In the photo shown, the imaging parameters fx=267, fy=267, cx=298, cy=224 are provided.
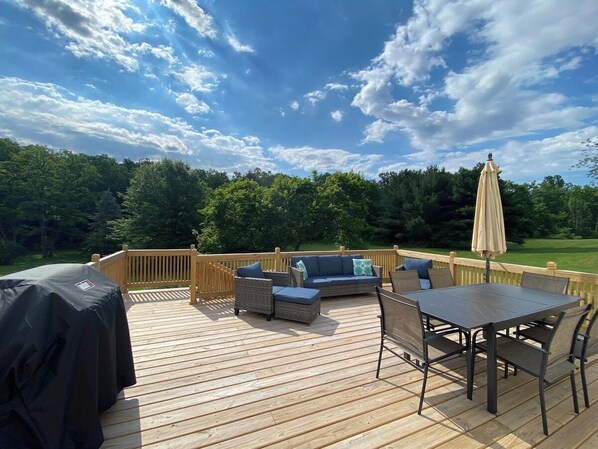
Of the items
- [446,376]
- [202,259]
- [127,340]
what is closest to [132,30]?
[202,259]

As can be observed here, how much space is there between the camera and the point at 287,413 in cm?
222

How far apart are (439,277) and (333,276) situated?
2.48 metres

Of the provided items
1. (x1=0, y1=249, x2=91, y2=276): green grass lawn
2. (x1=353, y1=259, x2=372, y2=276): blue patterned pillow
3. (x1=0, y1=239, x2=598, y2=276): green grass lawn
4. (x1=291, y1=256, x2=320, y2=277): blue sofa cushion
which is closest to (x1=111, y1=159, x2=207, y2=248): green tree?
(x1=0, y1=249, x2=91, y2=276): green grass lawn

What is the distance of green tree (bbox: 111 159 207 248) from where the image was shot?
19.7 metres

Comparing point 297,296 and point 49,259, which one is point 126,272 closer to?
point 297,296

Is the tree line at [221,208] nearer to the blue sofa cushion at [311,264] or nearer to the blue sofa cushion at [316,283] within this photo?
the blue sofa cushion at [311,264]

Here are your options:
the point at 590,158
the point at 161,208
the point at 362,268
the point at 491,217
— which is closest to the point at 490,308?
the point at 491,217

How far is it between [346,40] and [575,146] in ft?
52.7

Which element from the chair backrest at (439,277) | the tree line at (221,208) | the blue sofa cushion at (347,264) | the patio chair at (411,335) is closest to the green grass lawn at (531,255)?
the tree line at (221,208)

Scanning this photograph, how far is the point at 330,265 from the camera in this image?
6.30m

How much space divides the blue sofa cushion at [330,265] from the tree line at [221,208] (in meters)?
11.6

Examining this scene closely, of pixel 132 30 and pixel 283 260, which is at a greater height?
pixel 132 30

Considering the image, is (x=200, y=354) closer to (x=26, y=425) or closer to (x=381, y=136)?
(x=26, y=425)

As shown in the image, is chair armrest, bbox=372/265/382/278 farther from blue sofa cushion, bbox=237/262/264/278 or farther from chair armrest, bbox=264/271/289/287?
blue sofa cushion, bbox=237/262/264/278
